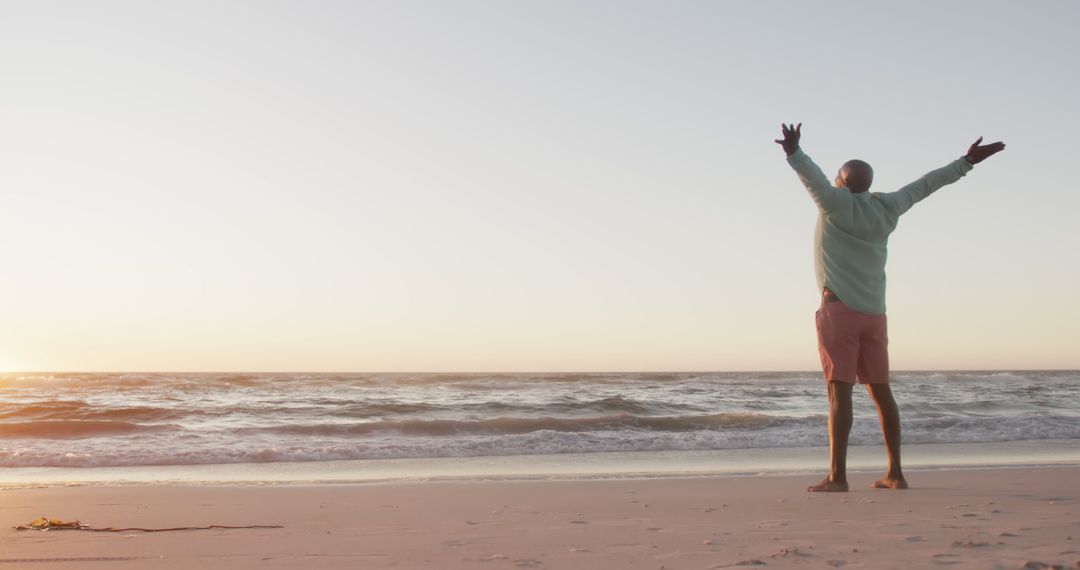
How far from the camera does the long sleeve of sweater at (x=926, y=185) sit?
166 inches

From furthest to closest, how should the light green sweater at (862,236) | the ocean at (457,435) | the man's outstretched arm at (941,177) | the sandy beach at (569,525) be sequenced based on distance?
the ocean at (457,435) → the man's outstretched arm at (941,177) → the light green sweater at (862,236) → the sandy beach at (569,525)

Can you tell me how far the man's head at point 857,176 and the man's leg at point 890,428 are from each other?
3.29ft

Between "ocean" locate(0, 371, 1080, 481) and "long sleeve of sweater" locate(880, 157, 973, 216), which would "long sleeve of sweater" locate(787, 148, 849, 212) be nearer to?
"long sleeve of sweater" locate(880, 157, 973, 216)

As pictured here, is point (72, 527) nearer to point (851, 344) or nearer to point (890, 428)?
point (851, 344)

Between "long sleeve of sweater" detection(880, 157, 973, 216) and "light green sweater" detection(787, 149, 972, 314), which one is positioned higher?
"long sleeve of sweater" detection(880, 157, 973, 216)

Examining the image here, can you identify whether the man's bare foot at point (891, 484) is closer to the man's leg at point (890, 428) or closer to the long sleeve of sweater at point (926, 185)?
the man's leg at point (890, 428)

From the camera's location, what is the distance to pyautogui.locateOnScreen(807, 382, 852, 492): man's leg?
13.5ft

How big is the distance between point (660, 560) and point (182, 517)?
2409 mm

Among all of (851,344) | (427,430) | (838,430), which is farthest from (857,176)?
(427,430)

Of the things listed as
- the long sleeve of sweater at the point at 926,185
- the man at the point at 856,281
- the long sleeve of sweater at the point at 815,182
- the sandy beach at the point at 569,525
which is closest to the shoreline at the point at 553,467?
the sandy beach at the point at 569,525

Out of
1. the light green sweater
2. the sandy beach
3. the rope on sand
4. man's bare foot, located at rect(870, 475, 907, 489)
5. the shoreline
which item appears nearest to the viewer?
the sandy beach

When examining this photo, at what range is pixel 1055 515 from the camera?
343cm

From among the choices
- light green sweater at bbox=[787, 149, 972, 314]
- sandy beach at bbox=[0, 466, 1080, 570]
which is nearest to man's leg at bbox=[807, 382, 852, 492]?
sandy beach at bbox=[0, 466, 1080, 570]

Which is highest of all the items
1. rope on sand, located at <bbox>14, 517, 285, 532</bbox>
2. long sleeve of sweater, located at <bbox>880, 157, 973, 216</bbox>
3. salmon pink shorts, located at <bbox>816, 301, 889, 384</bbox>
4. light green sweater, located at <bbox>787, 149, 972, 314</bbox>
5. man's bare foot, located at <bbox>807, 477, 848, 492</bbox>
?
long sleeve of sweater, located at <bbox>880, 157, 973, 216</bbox>
